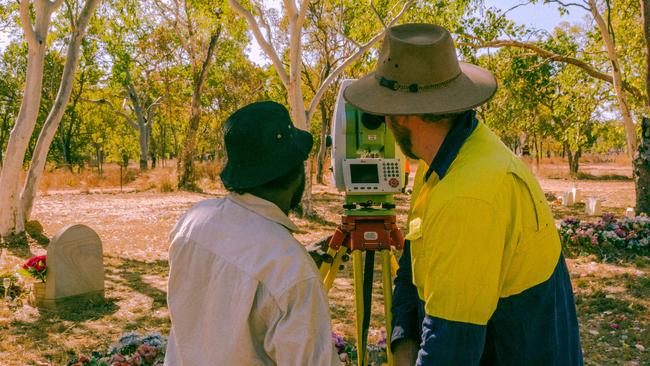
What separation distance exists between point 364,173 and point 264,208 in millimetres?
2040

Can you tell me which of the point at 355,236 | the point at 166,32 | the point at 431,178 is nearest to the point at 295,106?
the point at 355,236

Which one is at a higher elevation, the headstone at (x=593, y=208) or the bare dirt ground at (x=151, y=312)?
the headstone at (x=593, y=208)

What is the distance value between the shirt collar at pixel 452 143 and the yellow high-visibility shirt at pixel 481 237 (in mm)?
18

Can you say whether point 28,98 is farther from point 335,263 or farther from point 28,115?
point 335,263

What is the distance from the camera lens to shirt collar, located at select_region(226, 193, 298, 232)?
1385 mm

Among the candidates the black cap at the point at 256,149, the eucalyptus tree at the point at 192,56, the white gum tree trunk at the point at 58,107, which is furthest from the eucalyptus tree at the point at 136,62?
the black cap at the point at 256,149

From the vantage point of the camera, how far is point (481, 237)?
108cm

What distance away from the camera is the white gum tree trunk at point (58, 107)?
8.01m

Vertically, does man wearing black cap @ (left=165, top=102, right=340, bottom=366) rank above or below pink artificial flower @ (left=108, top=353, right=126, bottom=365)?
above

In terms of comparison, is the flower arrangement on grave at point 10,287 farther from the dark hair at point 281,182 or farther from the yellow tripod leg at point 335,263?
the dark hair at point 281,182

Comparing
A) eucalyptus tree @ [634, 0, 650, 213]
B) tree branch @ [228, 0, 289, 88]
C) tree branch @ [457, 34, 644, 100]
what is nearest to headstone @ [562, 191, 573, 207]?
tree branch @ [457, 34, 644, 100]

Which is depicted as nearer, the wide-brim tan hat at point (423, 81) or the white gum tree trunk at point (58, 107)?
A: the wide-brim tan hat at point (423, 81)

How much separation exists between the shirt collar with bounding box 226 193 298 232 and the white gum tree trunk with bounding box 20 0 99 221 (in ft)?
25.1

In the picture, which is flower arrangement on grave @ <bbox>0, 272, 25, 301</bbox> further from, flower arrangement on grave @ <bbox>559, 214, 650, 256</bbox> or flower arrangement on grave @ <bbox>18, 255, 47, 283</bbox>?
flower arrangement on grave @ <bbox>559, 214, 650, 256</bbox>
